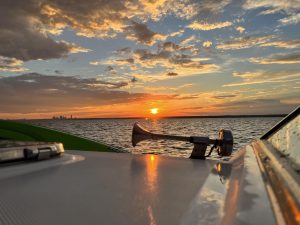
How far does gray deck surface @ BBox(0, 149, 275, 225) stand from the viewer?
1.22 m

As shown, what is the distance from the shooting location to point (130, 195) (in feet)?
5.42

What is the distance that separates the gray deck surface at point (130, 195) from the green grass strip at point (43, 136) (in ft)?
8.22

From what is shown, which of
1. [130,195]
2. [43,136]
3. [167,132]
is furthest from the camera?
[167,132]

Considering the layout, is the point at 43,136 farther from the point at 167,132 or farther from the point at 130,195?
the point at 167,132

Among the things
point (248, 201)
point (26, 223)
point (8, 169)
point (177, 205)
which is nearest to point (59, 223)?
point (26, 223)

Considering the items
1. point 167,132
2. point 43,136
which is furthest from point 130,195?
point 167,132

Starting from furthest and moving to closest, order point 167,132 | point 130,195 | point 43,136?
point 167,132, point 43,136, point 130,195

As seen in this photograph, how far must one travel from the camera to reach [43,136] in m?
5.75

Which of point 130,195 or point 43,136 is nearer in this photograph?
point 130,195

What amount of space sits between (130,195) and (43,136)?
4549 millimetres

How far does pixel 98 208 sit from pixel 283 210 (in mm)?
857

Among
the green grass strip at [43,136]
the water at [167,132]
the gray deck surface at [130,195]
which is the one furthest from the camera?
the water at [167,132]

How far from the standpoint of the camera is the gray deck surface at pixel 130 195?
3.99 ft

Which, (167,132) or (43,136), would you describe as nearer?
(43,136)
